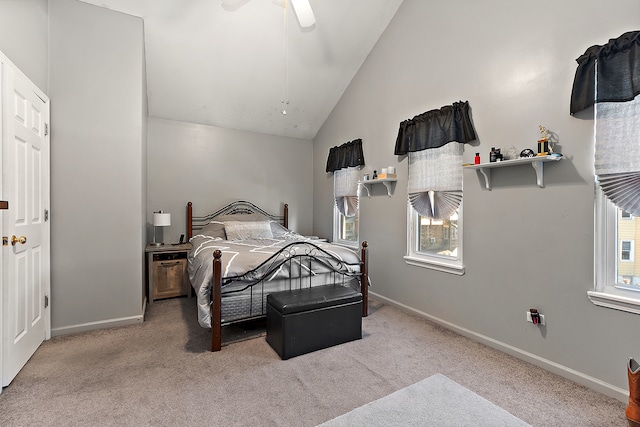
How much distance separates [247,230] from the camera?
15.0 feet

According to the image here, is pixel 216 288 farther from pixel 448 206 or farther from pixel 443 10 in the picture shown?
pixel 443 10

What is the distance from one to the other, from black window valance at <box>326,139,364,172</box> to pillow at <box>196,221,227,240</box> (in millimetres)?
2046

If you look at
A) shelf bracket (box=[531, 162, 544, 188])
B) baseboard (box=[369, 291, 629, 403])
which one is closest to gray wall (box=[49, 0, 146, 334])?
baseboard (box=[369, 291, 629, 403])

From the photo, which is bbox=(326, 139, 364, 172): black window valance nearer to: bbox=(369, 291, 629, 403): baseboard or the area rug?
bbox=(369, 291, 629, 403): baseboard

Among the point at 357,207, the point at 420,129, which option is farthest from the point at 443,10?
the point at 357,207

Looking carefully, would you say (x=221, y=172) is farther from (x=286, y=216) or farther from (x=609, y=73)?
(x=609, y=73)

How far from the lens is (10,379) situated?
212 cm

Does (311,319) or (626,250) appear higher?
(626,250)

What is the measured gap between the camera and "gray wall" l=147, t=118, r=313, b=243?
15.4 feet

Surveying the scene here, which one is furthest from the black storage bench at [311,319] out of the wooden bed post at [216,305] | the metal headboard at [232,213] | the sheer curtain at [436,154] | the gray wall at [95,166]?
the metal headboard at [232,213]

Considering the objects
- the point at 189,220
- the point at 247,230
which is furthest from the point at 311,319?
the point at 189,220

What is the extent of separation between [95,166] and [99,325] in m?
1.61

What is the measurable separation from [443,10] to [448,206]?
2104 mm

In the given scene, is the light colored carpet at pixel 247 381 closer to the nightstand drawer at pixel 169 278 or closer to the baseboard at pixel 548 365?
the baseboard at pixel 548 365
